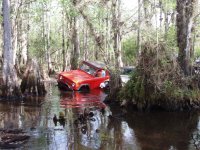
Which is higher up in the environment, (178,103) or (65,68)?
(65,68)

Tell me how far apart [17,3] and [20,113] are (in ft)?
48.2

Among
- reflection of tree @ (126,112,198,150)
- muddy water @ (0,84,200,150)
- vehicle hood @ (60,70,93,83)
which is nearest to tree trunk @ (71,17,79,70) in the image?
vehicle hood @ (60,70,93,83)

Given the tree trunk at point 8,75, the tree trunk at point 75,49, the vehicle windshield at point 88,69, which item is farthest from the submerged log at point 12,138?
the tree trunk at point 75,49

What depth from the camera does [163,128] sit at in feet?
38.9

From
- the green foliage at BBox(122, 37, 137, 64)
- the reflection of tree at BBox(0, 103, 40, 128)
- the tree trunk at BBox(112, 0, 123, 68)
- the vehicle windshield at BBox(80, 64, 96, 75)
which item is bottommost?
the reflection of tree at BBox(0, 103, 40, 128)

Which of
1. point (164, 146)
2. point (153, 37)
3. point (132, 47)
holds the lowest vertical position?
point (164, 146)

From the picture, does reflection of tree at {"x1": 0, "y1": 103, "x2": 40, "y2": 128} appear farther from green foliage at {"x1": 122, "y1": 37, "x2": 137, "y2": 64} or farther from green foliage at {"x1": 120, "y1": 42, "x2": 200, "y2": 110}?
green foliage at {"x1": 122, "y1": 37, "x2": 137, "y2": 64}

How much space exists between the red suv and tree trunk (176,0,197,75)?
19.8 ft

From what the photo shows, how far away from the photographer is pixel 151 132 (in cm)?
1112

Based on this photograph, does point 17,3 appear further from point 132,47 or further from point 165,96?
point 132,47

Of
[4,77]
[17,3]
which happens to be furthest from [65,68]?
[4,77]

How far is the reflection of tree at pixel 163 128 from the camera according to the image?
9.72 m

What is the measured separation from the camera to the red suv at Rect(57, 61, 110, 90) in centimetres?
2173

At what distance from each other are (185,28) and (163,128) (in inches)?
241
